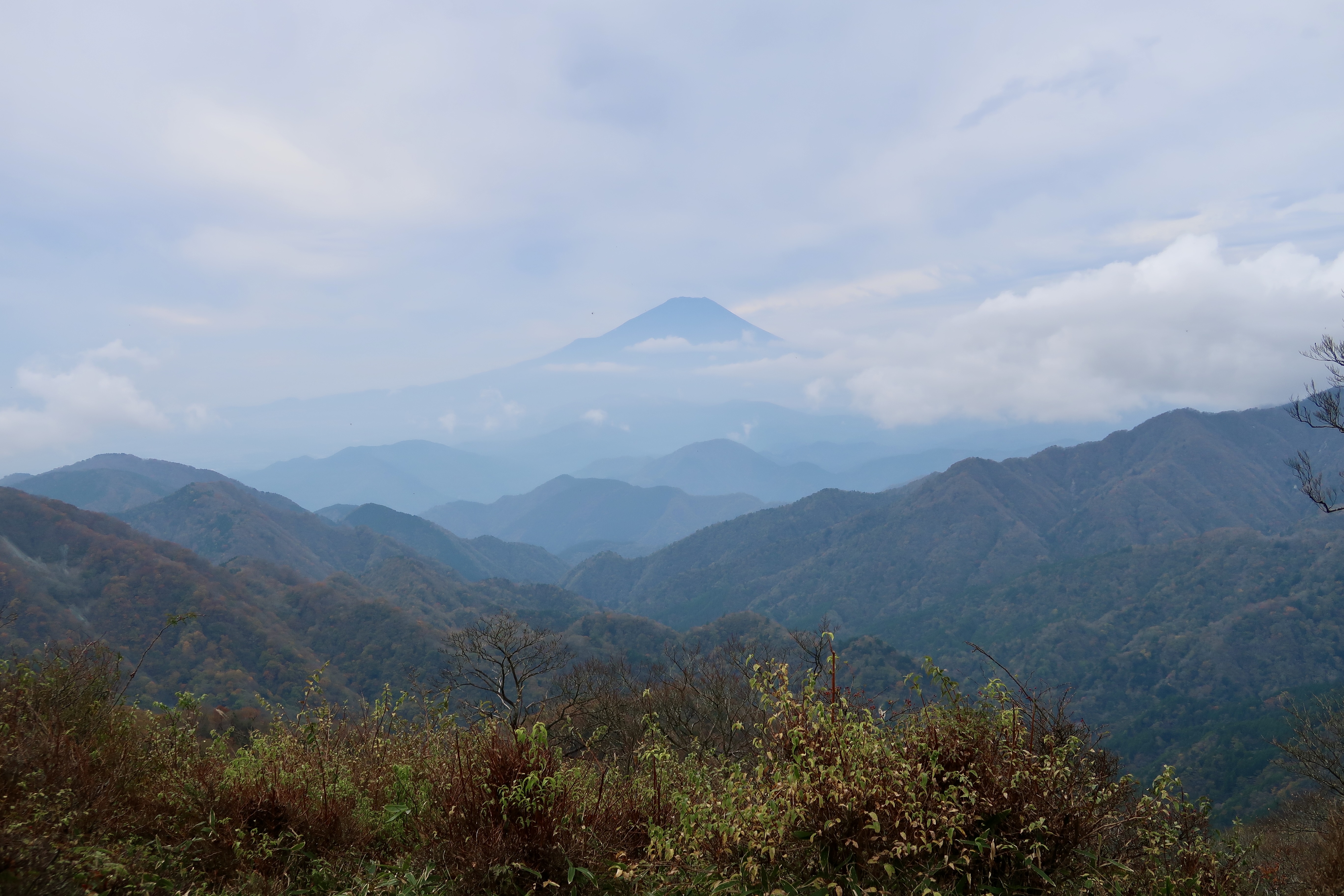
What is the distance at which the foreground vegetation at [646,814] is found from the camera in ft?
12.5

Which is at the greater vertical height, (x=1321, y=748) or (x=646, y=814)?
(x=646, y=814)

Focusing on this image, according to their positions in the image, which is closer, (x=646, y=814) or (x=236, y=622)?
(x=646, y=814)

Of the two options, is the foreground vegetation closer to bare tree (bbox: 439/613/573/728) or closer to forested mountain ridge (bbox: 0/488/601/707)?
bare tree (bbox: 439/613/573/728)

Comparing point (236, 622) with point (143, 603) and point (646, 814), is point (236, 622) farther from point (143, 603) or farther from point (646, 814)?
point (646, 814)

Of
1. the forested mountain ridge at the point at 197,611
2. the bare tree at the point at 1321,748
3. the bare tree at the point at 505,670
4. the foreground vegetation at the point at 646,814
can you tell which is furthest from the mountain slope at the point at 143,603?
the bare tree at the point at 1321,748

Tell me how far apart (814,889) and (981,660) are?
5048 inches

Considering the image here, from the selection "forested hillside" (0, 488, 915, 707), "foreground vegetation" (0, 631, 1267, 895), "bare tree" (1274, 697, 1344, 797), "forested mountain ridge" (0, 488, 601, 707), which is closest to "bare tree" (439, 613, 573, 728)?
"foreground vegetation" (0, 631, 1267, 895)

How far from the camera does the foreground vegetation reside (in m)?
3.82

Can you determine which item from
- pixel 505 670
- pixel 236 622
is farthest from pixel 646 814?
pixel 236 622

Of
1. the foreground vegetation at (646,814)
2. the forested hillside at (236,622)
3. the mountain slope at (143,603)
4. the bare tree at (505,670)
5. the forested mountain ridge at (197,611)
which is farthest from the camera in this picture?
the forested hillside at (236,622)

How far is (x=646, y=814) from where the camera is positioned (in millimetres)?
5047

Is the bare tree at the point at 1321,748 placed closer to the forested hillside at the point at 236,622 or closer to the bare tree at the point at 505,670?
the bare tree at the point at 505,670

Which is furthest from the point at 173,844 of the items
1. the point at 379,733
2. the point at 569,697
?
the point at 569,697

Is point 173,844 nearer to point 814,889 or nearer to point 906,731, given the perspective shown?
point 814,889
